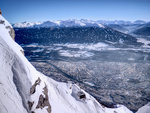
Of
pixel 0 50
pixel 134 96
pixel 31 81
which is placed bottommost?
pixel 134 96

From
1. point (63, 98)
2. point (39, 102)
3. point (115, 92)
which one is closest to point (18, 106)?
point (39, 102)

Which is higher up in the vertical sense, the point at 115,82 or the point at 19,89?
the point at 19,89

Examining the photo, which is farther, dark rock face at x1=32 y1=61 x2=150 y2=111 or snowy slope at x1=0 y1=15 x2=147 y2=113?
dark rock face at x1=32 y1=61 x2=150 y2=111

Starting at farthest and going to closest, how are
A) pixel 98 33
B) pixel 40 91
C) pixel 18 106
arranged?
1. pixel 98 33
2. pixel 40 91
3. pixel 18 106

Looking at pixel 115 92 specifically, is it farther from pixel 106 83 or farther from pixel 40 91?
pixel 40 91

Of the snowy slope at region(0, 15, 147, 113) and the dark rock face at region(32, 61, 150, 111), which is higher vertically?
the snowy slope at region(0, 15, 147, 113)

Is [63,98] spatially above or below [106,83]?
above

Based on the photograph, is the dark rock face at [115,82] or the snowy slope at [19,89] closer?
the snowy slope at [19,89]

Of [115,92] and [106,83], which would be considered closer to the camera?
[115,92]

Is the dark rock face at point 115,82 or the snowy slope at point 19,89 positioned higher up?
the snowy slope at point 19,89

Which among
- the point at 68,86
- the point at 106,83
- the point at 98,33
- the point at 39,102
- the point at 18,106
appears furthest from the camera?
the point at 98,33

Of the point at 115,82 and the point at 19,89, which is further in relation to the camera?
the point at 115,82
